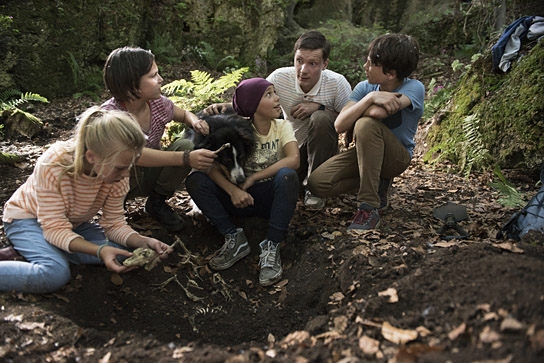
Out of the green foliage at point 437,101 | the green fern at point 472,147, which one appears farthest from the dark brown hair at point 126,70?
the green foliage at point 437,101

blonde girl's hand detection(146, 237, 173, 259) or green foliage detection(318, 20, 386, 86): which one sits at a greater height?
green foliage detection(318, 20, 386, 86)

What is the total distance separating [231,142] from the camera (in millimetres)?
3627

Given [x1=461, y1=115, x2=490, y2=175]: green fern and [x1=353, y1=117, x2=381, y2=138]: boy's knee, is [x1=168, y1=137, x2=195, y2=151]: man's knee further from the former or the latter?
[x1=461, y1=115, x2=490, y2=175]: green fern

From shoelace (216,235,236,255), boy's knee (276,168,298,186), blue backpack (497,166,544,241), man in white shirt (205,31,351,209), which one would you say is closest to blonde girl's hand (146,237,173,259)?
shoelace (216,235,236,255)

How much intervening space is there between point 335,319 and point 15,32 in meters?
7.47

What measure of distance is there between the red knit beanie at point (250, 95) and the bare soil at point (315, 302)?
3.66 feet

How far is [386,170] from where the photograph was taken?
4168mm

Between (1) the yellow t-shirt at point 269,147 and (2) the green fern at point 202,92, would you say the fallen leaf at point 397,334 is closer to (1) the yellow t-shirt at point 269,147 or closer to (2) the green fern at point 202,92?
(1) the yellow t-shirt at point 269,147

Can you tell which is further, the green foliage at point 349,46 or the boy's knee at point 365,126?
the green foliage at point 349,46

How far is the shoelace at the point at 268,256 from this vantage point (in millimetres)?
3568

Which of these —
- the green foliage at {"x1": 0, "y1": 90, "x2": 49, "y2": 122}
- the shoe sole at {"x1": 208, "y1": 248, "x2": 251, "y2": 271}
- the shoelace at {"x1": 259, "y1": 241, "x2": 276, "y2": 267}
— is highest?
the green foliage at {"x1": 0, "y1": 90, "x2": 49, "y2": 122}

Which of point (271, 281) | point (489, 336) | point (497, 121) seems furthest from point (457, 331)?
point (497, 121)

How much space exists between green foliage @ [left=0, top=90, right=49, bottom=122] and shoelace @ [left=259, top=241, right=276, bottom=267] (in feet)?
14.1

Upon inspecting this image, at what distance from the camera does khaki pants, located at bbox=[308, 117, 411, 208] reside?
3893 millimetres
